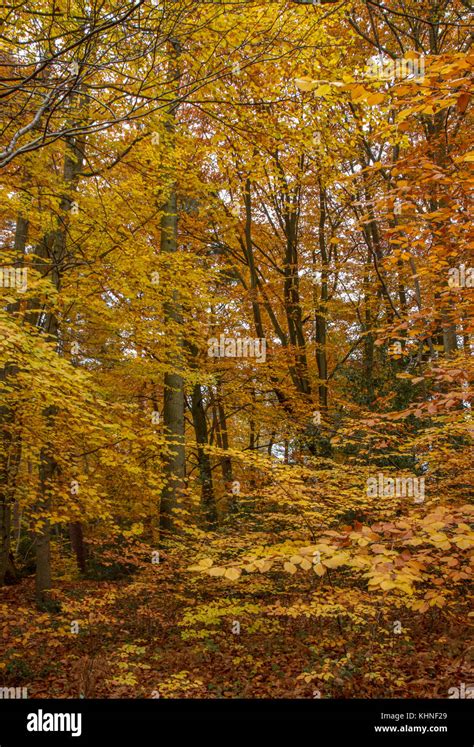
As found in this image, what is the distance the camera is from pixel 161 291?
353 inches

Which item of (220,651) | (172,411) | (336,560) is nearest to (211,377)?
(172,411)

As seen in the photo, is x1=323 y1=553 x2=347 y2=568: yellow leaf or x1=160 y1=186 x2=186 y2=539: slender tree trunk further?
x1=160 y1=186 x2=186 y2=539: slender tree trunk

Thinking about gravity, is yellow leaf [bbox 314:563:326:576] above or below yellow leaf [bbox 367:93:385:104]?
below

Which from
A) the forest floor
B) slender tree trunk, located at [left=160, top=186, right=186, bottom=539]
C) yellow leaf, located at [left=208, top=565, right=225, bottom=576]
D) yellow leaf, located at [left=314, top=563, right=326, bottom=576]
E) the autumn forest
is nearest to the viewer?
yellow leaf, located at [left=208, top=565, right=225, bottom=576]

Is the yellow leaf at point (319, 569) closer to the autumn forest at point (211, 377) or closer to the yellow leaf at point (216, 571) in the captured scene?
the autumn forest at point (211, 377)

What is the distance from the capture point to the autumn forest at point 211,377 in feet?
13.5

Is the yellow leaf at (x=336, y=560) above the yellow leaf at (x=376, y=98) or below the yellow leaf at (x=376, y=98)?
below

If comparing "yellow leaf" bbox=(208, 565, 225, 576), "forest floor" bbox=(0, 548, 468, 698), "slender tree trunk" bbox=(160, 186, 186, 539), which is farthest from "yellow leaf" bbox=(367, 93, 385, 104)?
"slender tree trunk" bbox=(160, 186, 186, 539)

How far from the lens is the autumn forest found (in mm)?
4105

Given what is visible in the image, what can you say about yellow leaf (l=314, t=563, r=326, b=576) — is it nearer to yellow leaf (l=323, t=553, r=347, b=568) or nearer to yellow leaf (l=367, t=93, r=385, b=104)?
yellow leaf (l=323, t=553, r=347, b=568)

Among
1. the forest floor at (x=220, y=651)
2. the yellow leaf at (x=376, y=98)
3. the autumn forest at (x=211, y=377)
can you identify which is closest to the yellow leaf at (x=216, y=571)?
the autumn forest at (x=211, y=377)

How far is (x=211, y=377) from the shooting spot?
968 cm

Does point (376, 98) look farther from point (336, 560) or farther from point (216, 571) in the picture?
point (216, 571)
